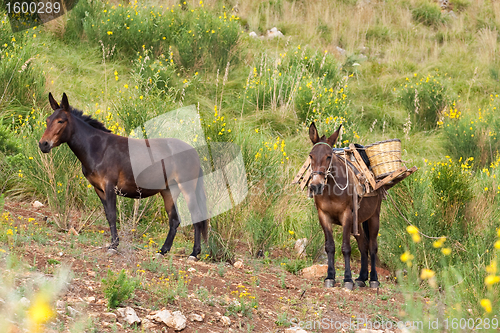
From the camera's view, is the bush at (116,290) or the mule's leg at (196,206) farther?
the mule's leg at (196,206)

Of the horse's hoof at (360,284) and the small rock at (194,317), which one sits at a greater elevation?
the small rock at (194,317)

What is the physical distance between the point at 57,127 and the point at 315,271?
12.0ft

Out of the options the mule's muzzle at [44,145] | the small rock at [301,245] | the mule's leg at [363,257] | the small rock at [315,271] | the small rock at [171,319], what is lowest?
the small rock at [301,245]

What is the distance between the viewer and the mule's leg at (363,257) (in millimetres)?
6453

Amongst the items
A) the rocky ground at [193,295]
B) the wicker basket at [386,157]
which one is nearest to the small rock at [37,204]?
the rocky ground at [193,295]

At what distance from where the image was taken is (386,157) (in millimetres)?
6090

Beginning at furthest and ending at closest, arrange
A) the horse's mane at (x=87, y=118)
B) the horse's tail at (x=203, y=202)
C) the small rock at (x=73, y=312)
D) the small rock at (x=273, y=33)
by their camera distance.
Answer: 1. the small rock at (x=273, y=33)
2. the horse's tail at (x=203, y=202)
3. the horse's mane at (x=87, y=118)
4. the small rock at (x=73, y=312)

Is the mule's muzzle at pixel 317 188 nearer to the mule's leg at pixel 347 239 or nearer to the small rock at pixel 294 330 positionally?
the mule's leg at pixel 347 239

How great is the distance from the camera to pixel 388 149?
20.0 ft

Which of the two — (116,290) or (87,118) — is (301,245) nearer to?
(87,118)

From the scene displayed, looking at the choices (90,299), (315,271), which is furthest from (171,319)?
(315,271)

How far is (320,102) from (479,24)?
11995 mm

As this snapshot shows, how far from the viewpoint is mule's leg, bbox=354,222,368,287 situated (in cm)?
645

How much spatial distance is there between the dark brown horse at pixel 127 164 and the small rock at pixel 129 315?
5.69 ft
